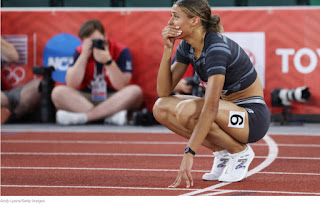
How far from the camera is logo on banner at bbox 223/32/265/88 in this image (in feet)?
25.2

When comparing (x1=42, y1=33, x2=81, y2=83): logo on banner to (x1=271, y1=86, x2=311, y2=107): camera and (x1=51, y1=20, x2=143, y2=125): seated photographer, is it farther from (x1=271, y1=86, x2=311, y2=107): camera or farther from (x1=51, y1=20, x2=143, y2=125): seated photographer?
(x1=271, y1=86, x2=311, y2=107): camera

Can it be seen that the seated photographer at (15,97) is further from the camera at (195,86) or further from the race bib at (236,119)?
the race bib at (236,119)

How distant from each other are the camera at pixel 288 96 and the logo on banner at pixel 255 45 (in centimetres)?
27

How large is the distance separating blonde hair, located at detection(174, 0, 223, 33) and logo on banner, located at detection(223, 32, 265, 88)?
4.32m

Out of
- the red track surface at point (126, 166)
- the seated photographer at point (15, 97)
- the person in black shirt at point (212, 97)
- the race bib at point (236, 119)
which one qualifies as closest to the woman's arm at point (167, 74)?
the person in black shirt at point (212, 97)

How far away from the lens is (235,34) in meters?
7.73

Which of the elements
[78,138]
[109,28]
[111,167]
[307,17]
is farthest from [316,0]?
[111,167]

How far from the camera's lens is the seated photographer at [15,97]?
7.81 metres

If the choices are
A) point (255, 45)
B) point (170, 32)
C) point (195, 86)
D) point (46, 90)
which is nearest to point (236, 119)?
point (170, 32)

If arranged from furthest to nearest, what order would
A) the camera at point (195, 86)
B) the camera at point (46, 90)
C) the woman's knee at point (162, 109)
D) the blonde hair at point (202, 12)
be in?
the camera at point (46, 90)
the camera at point (195, 86)
the woman's knee at point (162, 109)
the blonde hair at point (202, 12)

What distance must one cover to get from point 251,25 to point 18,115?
3.47m

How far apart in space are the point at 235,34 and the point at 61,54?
2.44 meters

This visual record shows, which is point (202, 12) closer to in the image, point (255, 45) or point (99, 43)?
point (99, 43)

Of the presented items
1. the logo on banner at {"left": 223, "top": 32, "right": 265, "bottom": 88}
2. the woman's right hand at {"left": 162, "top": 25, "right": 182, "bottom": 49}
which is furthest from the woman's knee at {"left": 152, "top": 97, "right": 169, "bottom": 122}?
the logo on banner at {"left": 223, "top": 32, "right": 265, "bottom": 88}
